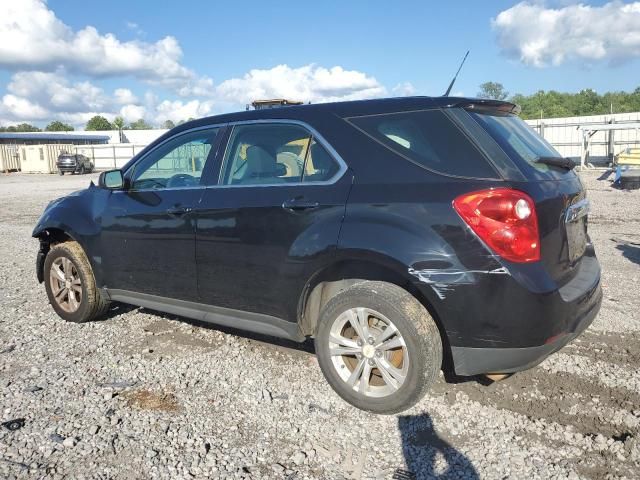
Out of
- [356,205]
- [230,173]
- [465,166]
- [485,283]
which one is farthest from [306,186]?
[485,283]

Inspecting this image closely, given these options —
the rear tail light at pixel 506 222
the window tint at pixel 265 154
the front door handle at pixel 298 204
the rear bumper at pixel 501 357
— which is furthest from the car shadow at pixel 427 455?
the window tint at pixel 265 154

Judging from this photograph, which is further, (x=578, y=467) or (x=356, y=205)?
(x=356, y=205)

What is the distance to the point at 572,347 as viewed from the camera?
4.21 metres

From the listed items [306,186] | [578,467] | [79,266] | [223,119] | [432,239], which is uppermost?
[223,119]

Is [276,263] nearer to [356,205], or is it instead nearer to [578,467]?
[356,205]

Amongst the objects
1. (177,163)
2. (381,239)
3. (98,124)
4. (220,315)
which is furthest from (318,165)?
(98,124)

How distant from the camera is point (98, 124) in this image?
363 ft

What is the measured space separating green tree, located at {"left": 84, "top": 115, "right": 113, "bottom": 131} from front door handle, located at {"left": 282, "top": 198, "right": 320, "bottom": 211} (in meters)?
118

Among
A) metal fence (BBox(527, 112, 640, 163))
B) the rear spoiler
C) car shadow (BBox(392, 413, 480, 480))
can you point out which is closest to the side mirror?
the rear spoiler

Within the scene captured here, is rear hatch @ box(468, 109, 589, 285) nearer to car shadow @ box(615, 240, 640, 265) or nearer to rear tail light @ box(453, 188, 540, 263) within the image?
rear tail light @ box(453, 188, 540, 263)

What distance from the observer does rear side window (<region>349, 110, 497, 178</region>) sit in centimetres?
298

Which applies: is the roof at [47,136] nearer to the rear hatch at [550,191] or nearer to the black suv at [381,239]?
the black suv at [381,239]

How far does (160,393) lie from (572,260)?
2772 mm

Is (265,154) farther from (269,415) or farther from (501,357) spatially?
(501,357)
